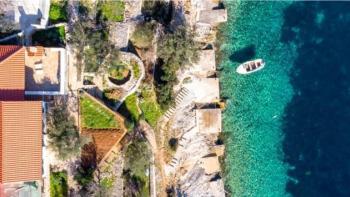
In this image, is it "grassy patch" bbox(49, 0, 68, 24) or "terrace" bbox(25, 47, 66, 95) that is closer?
"terrace" bbox(25, 47, 66, 95)

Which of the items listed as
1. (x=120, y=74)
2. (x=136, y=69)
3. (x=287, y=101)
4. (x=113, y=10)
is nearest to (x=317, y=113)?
(x=287, y=101)

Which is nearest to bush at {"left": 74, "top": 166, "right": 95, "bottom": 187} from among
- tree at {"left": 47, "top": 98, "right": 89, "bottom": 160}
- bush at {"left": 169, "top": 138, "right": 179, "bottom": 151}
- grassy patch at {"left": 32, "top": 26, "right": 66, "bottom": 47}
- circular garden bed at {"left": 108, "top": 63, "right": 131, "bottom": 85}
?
tree at {"left": 47, "top": 98, "right": 89, "bottom": 160}

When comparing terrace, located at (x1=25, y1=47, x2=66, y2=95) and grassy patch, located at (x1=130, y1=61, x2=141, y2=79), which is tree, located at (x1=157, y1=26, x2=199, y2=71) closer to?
grassy patch, located at (x1=130, y1=61, x2=141, y2=79)

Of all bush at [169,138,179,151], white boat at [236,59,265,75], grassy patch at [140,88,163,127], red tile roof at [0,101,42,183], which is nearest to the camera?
red tile roof at [0,101,42,183]

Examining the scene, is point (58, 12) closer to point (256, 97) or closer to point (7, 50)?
point (7, 50)

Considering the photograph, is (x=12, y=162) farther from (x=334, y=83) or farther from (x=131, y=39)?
(x=334, y=83)

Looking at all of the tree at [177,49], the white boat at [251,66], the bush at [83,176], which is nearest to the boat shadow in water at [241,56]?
the white boat at [251,66]

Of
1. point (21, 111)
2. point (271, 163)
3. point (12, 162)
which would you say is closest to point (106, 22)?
point (21, 111)

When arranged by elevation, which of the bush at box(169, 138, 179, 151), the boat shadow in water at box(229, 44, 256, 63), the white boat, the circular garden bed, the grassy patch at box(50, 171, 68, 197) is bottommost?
the grassy patch at box(50, 171, 68, 197)

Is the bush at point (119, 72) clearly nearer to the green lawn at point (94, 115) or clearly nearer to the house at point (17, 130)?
the green lawn at point (94, 115)
